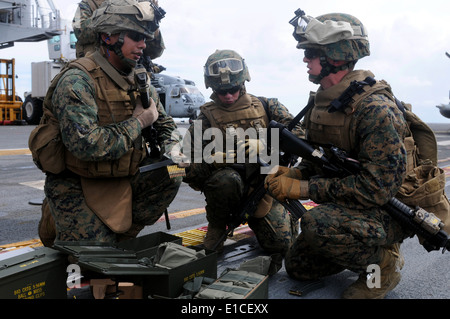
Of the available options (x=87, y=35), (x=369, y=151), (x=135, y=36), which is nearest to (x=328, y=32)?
(x=369, y=151)

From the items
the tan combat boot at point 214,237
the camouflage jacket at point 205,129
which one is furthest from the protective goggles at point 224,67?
the tan combat boot at point 214,237

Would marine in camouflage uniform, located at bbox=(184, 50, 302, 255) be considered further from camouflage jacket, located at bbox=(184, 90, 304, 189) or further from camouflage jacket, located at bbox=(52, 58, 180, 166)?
camouflage jacket, located at bbox=(52, 58, 180, 166)

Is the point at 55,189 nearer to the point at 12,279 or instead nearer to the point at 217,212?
the point at 12,279

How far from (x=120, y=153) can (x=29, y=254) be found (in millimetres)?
874

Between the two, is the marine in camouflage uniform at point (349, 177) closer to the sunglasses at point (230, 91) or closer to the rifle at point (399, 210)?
the rifle at point (399, 210)

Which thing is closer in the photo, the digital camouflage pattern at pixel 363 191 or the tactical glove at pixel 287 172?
the digital camouflage pattern at pixel 363 191

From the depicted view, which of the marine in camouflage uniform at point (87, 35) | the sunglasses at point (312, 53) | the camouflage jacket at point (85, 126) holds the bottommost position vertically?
the camouflage jacket at point (85, 126)

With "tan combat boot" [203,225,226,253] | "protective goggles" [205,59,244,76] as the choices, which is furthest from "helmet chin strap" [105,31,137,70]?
"tan combat boot" [203,225,226,253]

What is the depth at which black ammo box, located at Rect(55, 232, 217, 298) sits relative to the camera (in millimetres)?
Result: 2398

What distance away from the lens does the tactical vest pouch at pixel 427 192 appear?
9.66ft

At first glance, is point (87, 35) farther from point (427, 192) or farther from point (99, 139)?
point (427, 192)

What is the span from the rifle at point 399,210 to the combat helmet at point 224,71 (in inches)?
43.7

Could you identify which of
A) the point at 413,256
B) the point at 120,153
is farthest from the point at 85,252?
the point at 413,256

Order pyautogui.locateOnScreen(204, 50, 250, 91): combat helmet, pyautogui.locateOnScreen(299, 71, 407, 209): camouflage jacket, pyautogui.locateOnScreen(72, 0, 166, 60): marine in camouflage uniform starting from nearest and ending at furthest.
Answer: pyautogui.locateOnScreen(299, 71, 407, 209): camouflage jacket → pyautogui.locateOnScreen(204, 50, 250, 91): combat helmet → pyautogui.locateOnScreen(72, 0, 166, 60): marine in camouflage uniform
